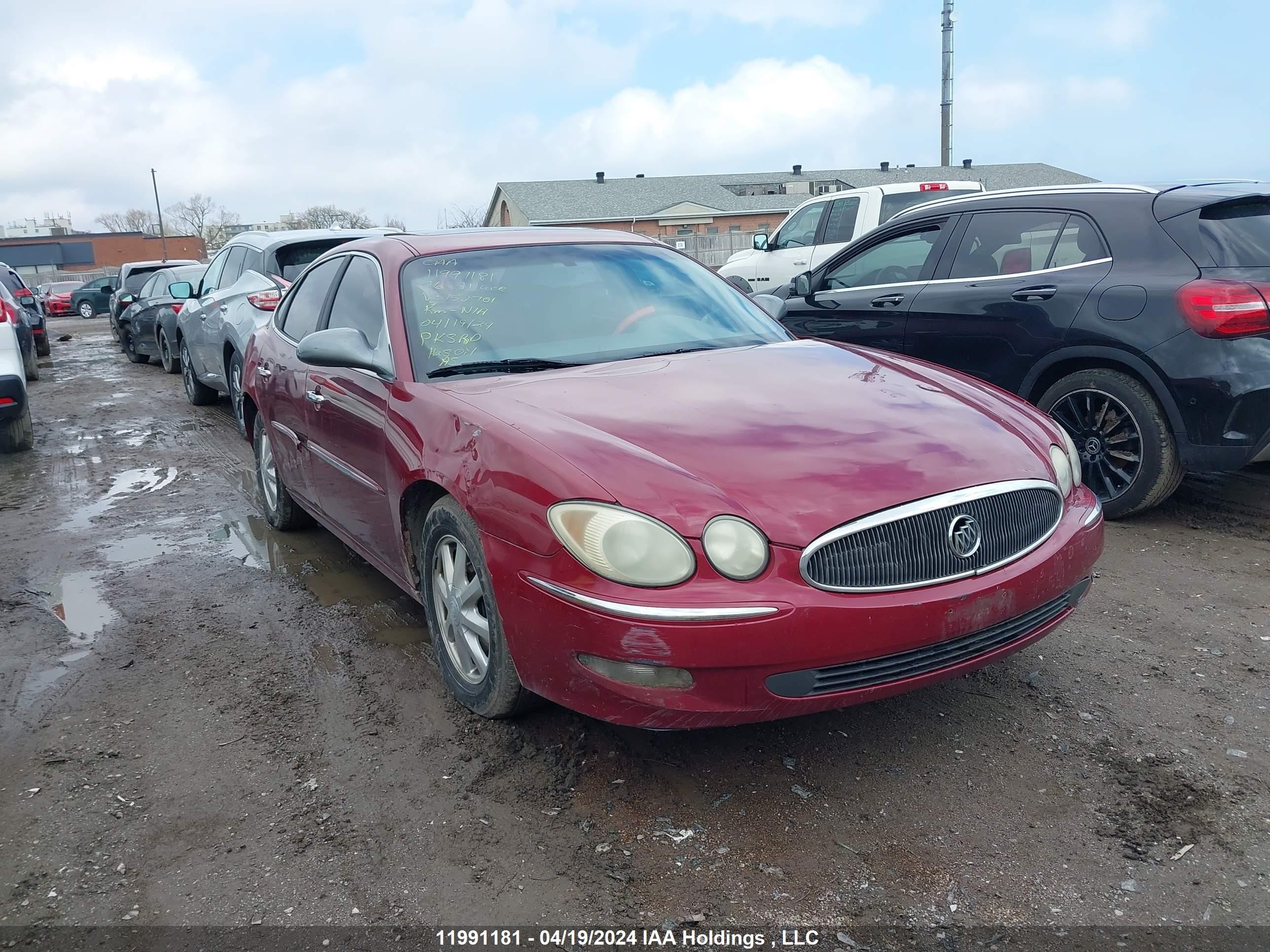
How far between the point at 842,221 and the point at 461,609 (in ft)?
33.9

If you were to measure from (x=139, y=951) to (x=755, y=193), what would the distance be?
2262 inches

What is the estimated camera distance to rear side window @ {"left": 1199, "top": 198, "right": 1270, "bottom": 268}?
488 cm

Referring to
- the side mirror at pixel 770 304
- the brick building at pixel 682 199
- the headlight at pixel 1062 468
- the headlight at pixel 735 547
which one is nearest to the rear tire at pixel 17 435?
the side mirror at pixel 770 304

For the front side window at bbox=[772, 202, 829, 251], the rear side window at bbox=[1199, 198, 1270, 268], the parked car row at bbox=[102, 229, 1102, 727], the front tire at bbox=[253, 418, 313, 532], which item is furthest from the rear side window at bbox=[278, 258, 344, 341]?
the front side window at bbox=[772, 202, 829, 251]

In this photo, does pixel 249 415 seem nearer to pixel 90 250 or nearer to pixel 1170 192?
pixel 1170 192

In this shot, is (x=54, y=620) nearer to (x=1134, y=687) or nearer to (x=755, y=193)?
(x=1134, y=687)

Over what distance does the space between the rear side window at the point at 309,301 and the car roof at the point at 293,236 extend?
2563mm

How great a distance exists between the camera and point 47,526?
621 centimetres

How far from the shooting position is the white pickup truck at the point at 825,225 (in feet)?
40.1

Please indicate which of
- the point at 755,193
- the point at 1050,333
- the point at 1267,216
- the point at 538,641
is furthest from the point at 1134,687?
the point at 755,193

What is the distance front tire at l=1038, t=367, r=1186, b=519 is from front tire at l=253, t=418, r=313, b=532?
13.3 ft

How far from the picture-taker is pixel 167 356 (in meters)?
14.3

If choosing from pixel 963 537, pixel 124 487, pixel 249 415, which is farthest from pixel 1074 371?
pixel 124 487

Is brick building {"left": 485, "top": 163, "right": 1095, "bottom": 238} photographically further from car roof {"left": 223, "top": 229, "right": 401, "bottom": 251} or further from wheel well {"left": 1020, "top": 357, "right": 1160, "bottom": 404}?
wheel well {"left": 1020, "top": 357, "right": 1160, "bottom": 404}
